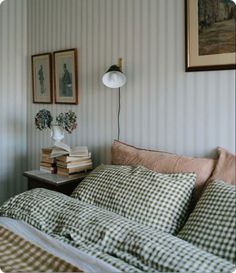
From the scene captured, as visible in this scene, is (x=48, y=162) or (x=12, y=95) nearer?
(x=48, y=162)

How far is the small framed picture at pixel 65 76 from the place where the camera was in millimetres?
2754

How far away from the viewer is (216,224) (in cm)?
136

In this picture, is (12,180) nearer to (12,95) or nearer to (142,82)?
(12,95)

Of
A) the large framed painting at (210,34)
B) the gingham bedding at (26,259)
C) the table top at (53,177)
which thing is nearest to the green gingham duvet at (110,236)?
the gingham bedding at (26,259)

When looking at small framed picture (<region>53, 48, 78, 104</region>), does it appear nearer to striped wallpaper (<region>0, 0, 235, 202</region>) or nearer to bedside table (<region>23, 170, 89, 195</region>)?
striped wallpaper (<region>0, 0, 235, 202</region>)

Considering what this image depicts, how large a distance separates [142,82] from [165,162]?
0.64 m

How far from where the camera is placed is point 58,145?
2.56 metres

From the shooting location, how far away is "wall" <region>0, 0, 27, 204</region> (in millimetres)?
3264

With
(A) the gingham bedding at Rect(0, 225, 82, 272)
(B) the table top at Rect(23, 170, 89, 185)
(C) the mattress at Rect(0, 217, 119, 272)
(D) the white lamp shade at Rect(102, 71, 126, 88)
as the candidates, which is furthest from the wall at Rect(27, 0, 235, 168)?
(A) the gingham bedding at Rect(0, 225, 82, 272)

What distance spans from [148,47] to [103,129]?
74cm

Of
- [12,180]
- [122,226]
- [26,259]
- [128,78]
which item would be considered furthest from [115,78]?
[12,180]

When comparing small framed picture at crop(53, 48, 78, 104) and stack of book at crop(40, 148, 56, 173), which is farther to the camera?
small framed picture at crop(53, 48, 78, 104)

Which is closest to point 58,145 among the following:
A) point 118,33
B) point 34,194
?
point 34,194

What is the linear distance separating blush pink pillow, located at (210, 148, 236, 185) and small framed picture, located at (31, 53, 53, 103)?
182 cm
